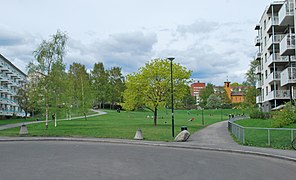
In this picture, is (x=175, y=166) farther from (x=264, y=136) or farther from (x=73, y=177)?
(x=264, y=136)

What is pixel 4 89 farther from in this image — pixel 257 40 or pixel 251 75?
pixel 251 75

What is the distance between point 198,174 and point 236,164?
107 inches

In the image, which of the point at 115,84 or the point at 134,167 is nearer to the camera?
the point at 134,167

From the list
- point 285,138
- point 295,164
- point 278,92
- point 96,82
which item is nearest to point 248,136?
point 285,138

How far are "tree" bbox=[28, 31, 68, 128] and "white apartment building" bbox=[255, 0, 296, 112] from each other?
23.1 metres

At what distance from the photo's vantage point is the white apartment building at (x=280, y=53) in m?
34.5

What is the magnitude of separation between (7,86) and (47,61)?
5558 cm

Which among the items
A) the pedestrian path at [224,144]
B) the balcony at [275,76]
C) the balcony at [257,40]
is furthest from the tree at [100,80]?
the pedestrian path at [224,144]

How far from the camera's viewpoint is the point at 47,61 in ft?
106

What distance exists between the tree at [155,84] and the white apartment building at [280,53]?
1067 cm

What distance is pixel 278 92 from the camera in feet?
141

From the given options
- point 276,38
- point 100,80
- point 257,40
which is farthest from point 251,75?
point 100,80

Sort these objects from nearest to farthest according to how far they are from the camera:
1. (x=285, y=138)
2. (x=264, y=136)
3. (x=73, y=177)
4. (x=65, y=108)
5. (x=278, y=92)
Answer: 1. (x=73, y=177)
2. (x=285, y=138)
3. (x=264, y=136)
4. (x=65, y=108)
5. (x=278, y=92)

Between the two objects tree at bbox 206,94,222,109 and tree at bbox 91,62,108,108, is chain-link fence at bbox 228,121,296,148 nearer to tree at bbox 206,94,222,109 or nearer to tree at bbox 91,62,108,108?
tree at bbox 91,62,108,108
